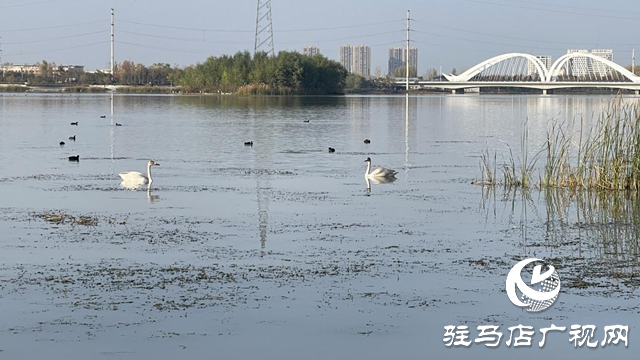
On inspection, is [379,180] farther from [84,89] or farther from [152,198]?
[84,89]

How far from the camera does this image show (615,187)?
56.9 feet

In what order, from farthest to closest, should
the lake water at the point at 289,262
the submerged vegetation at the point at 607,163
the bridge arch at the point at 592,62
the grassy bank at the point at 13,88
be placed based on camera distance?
the grassy bank at the point at 13,88, the bridge arch at the point at 592,62, the submerged vegetation at the point at 607,163, the lake water at the point at 289,262

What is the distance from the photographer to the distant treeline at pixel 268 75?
→ 114m

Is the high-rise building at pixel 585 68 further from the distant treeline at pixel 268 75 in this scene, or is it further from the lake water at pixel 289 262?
the lake water at pixel 289 262

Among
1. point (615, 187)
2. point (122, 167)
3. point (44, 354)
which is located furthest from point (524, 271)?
point (122, 167)

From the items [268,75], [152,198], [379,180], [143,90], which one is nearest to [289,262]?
[152,198]

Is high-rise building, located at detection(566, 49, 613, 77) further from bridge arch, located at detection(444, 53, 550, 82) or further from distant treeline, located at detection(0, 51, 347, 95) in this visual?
distant treeline, located at detection(0, 51, 347, 95)

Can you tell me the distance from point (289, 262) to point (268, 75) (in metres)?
104

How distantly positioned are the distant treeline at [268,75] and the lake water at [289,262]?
3636 inches

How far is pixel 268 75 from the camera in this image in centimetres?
11419

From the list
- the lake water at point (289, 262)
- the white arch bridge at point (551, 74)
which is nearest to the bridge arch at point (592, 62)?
the white arch bridge at point (551, 74)

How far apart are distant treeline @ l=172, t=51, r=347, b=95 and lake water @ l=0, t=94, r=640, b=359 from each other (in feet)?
303

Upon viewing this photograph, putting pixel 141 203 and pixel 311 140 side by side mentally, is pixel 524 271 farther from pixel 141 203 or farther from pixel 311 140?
pixel 311 140

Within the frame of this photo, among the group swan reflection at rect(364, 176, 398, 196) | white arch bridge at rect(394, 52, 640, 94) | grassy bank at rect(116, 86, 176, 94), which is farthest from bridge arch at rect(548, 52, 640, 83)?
swan reflection at rect(364, 176, 398, 196)
